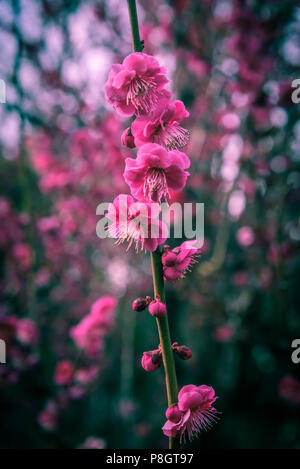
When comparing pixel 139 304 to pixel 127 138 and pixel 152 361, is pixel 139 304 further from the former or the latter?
pixel 127 138


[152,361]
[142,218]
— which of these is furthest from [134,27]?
[152,361]

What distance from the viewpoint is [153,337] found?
5430 mm

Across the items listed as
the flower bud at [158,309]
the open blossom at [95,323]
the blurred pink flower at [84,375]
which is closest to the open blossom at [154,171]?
the flower bud at [158,309]

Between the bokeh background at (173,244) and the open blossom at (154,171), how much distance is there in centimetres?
235

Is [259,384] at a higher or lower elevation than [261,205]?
lower

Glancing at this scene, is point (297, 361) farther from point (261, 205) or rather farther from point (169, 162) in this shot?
point (169, 162)

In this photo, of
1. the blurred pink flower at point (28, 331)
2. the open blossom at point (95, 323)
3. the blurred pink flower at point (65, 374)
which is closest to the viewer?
the open blossom at point (95, 323)

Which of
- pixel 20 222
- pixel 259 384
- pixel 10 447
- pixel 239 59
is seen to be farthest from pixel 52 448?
pixel 239 59

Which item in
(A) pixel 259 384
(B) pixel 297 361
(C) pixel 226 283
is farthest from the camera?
(A) pixel 259 384

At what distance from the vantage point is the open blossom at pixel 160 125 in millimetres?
1010

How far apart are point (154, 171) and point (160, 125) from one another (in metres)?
0.17

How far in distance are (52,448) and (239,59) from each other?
16.2 feet

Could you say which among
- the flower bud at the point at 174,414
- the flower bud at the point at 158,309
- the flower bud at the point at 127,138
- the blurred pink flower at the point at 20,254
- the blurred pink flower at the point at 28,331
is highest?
the flower bud at the point at 127,138

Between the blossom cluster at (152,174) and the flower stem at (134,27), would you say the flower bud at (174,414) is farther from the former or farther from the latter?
the flower stem at (134,27)
